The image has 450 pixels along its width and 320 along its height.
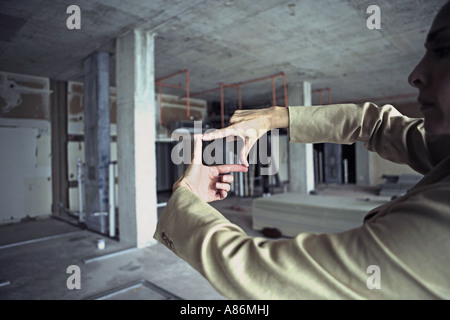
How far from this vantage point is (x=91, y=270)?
3494 mm

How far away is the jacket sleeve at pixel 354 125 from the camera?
0.83 m

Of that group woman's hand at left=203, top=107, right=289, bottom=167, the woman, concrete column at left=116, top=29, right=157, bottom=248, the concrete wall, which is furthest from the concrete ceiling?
the concrete wall

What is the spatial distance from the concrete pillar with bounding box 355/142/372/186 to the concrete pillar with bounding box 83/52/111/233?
10.9 m

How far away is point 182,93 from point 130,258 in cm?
630

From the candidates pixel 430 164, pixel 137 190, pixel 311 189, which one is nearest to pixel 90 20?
pixel 137 190

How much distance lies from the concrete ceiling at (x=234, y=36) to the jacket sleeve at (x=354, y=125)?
332cm

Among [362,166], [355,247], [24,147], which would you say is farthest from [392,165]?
[355,247]

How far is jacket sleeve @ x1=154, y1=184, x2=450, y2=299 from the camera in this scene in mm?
453

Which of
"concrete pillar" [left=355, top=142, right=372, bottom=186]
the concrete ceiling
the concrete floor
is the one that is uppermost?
the concrete ceiling

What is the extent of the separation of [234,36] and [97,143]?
3045mm

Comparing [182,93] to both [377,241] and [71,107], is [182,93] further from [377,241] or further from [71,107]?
[377,241]

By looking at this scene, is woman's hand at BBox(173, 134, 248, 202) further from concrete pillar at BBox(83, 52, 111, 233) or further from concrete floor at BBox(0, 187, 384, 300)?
concrete pillar at BBox(83, 52, 111, 233)

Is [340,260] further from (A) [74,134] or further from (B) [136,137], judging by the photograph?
(A) [74,134]
